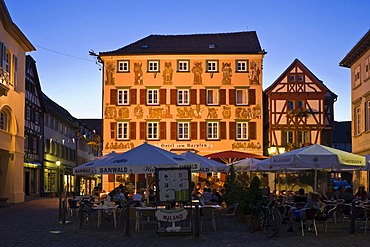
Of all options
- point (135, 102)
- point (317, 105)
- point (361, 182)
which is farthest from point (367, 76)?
point (135, 102)

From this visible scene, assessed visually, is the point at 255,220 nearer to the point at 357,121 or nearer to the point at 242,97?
the point at 357,121

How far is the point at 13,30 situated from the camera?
34844 millimetres

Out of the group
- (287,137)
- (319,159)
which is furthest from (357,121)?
(319,159)

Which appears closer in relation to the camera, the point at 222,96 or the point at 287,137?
the point at 222,96

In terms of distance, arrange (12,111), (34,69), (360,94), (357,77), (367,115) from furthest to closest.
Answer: (34,69) → (357,77) → (360,94) → (367,115) → (12,111)

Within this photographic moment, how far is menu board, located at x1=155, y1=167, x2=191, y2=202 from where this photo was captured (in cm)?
1611

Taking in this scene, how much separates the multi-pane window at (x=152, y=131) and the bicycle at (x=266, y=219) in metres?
33.4

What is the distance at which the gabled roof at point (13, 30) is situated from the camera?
3275cm

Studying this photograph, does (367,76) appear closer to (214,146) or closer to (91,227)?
(214,146)

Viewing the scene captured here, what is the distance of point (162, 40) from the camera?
54.8m

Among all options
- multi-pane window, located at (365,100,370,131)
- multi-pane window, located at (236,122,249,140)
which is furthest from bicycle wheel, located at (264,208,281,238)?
multi-pane window, located at (236,122,249,140)

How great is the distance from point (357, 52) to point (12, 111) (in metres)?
20.8

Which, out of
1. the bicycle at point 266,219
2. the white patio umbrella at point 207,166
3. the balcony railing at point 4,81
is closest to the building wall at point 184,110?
the balcony railing at point 4,81

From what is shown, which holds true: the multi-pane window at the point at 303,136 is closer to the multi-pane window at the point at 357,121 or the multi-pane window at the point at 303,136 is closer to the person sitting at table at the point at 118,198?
the multi-pane window at the point at 357,121
